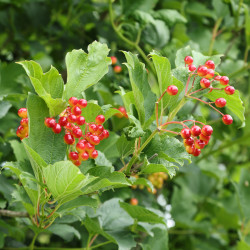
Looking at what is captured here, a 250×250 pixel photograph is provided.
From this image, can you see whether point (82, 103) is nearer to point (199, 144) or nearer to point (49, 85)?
point (49, 85)

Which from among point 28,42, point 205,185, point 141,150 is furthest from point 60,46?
point 141,150

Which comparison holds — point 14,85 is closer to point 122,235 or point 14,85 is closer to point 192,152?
point 122,235

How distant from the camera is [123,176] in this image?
88cm

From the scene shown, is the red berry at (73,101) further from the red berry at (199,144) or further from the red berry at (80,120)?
the red berry at (199,144)

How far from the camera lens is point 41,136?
91 centimetres

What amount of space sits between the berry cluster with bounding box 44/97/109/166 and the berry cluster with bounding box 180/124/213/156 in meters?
0.18

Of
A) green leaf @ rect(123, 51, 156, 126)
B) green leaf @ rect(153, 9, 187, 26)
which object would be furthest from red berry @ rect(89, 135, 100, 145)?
green leaf @ rect(153, 9, 187, 26)

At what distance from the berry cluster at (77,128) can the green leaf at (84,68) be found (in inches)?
1.7

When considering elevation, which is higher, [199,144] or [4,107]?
[199,144]

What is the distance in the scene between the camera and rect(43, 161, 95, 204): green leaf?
31.8 inches

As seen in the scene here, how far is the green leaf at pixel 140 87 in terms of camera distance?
904 mm

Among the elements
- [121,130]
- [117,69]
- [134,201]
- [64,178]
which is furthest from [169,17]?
[64,178]

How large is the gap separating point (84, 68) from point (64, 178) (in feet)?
0.80

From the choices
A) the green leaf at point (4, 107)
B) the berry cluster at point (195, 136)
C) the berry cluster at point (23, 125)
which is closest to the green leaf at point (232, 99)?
the berry cluster at point (195, 136)
